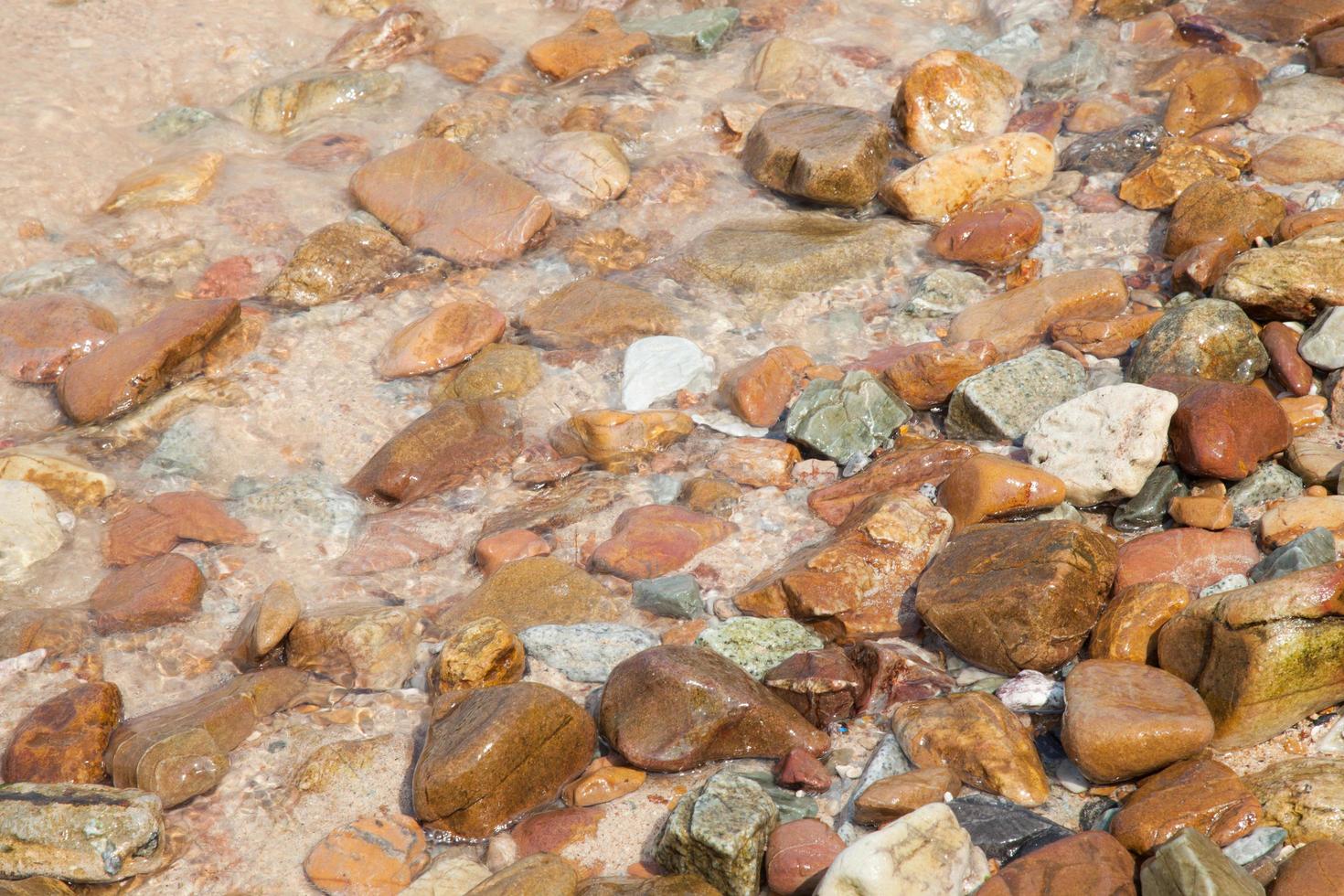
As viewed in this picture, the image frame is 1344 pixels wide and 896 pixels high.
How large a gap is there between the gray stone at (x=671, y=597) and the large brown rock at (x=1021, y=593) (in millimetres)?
796

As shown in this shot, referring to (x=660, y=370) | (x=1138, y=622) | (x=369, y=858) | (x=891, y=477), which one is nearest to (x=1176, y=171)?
(x=891, y=477)

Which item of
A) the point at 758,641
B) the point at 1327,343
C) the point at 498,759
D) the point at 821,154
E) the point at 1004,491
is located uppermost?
the point at 821,154

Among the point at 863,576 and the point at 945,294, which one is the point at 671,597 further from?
the point at 945,294

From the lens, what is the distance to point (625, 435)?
4.84m

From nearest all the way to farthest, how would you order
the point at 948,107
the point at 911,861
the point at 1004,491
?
the point at 911,861 < the point at 1004,491 < the point at 948,107

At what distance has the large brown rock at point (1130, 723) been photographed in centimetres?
300

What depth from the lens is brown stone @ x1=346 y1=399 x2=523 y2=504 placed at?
471 centimetres

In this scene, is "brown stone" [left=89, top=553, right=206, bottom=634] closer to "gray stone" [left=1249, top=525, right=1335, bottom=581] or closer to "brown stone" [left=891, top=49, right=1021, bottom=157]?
"gray stone" [left=1249, top=525, right=1335, bottom=581]

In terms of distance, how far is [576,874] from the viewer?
10.0 feet

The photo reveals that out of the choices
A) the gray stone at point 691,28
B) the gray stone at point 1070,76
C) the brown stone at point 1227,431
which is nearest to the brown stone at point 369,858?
the brown stone at point 1227,431

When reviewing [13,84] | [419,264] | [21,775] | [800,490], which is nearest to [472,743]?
[21,775]

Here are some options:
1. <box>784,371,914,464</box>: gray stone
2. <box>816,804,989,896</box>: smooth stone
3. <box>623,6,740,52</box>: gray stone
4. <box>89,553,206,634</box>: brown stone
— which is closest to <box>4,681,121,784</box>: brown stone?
<box>89,553,206,634</box>: brown stone

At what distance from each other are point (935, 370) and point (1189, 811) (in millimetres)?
2268

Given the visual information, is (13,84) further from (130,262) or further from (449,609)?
(449,609)
